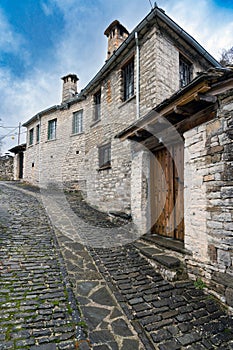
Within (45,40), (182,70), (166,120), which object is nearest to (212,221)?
(166,120)

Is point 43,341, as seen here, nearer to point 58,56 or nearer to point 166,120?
point 166,120

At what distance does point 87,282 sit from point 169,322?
4.77 ft

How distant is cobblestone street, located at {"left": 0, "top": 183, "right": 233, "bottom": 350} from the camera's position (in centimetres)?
217

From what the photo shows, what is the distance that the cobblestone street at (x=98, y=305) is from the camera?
2170mm

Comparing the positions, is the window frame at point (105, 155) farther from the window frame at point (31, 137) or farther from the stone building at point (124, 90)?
the window frame at point (31, 137)

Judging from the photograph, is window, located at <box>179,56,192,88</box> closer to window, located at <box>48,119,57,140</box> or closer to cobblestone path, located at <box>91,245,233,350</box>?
cobblestone path, located at <box>91,245,233,350</box>

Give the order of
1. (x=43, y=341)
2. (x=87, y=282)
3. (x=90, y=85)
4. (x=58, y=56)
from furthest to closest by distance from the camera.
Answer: (x=58, y=56), (x=90, y=85), (x=87, y=282), (x=43, y=341)

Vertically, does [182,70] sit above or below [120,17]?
below

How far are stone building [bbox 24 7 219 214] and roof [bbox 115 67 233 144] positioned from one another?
7.60 ft

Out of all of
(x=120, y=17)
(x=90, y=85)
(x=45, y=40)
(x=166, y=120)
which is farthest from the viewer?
(x=45, y=40)

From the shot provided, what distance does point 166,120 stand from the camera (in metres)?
3.92

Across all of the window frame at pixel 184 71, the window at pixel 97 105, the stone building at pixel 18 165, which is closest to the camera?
the window frame at pixel 184 71

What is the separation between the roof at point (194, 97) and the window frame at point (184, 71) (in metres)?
4.06

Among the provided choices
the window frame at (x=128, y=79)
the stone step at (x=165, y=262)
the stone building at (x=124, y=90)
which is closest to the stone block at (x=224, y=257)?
the stone step at (x=165, y=262)
